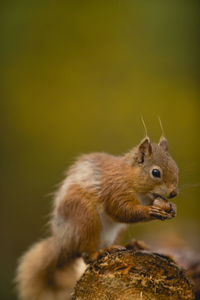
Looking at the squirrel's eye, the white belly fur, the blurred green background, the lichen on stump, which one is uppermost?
the blurred green background

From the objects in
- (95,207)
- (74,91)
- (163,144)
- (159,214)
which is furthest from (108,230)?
(74,91)

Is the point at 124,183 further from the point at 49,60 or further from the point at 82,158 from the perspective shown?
the point at 49,60

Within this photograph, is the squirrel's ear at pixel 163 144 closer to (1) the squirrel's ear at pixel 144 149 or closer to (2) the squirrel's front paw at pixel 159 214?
(1) the squirrel's ear at pixel 144 149

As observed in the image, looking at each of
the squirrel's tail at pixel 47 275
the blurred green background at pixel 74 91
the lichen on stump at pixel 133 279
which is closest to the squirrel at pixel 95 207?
the squirrel's tail at pixel 47 275

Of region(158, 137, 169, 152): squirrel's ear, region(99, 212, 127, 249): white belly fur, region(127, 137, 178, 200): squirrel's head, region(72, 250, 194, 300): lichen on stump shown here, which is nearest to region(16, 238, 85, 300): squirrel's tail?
region(99, 212, 127, 249): white belly fur

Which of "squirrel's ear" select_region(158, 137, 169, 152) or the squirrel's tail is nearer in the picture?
"squirrel's ear" select_region(158, 137, 169, 152)

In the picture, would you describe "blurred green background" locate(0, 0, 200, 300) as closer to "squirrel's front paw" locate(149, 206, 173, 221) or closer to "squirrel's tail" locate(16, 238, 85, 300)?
"squirrel's tail" locate(16, 238, 85, 300)

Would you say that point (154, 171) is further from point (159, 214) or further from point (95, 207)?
point (95, 207)
